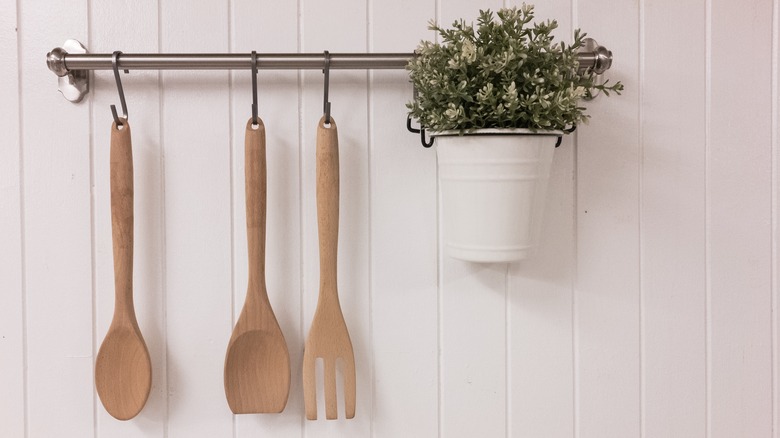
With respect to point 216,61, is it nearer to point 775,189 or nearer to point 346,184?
point 346,184

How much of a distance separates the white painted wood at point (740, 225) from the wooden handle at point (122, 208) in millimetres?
754

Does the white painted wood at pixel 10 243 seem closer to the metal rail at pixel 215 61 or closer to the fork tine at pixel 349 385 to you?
the metal rail at pixel 215 61

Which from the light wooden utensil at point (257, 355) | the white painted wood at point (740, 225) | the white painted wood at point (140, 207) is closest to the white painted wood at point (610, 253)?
the white painted wood at point (740, 225)

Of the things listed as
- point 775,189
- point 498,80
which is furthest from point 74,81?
point 775,189

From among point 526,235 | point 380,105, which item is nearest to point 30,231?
point 380,105

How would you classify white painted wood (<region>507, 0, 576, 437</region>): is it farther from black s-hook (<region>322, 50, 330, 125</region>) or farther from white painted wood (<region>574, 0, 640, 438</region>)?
black s-hook (<region>322, 50, 330, 125</region>)

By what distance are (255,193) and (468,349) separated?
34cm

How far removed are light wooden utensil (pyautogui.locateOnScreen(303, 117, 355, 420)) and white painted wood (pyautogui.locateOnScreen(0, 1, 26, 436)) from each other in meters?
0.37

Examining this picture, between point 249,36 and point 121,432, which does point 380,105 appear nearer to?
point 249,36

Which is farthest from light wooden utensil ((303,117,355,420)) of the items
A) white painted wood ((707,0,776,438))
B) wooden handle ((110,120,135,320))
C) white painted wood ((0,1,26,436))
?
white painted wood ((707,0,776,438))

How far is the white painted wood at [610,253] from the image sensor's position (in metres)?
0.81

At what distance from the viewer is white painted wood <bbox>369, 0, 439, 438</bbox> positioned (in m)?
0.79

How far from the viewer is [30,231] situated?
0.77 meters

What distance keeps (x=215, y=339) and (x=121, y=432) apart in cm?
17
